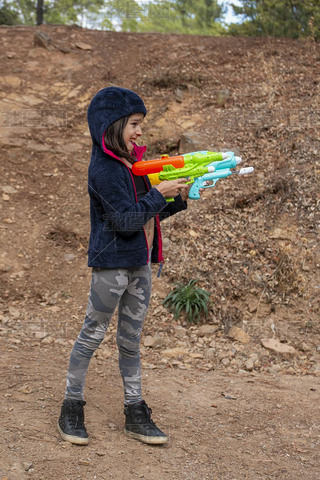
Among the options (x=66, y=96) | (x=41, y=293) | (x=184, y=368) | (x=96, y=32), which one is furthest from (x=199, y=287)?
(x=96, y=32)

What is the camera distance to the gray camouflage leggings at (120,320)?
278cm

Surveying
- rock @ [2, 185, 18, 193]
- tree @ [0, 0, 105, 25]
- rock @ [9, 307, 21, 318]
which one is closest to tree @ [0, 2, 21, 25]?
tree @ [0, 0, 105, 25]

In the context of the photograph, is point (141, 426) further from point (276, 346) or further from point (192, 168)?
point (276, 346)

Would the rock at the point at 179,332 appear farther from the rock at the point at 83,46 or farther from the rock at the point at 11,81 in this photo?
the rock at the point at 83,46

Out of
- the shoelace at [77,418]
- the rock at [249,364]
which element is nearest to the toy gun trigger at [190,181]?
the shoelace at [77,418]

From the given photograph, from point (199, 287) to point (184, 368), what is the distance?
1137mm

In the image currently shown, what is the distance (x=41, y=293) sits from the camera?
18.4 feet

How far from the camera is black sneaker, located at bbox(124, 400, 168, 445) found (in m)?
2.95

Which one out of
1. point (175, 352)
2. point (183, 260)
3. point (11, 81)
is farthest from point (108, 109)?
point (11, 81)

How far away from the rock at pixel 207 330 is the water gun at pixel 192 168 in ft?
7.73

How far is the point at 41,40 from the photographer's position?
952 centimetres

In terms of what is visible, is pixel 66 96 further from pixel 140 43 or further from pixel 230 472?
pixel 230 472

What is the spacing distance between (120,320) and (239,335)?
7.28 feet

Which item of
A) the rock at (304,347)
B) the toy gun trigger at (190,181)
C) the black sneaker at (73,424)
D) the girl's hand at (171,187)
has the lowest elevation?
→ the rock at (304,347)
